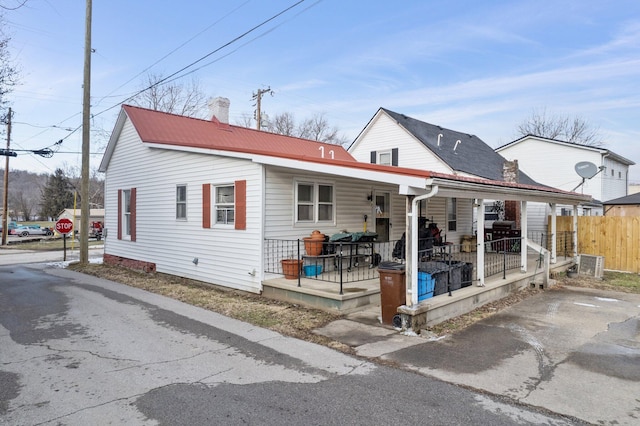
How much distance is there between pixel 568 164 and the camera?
21750 millimetres

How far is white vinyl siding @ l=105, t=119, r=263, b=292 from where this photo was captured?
28.1 feet

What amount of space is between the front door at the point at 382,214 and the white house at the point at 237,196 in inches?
Answer: 1.2

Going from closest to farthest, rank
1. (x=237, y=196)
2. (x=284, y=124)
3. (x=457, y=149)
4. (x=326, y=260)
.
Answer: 1. (x=237, y=196)
2. (x=326, y=260)
3. (x=457, y=149)
4. (x=284, y=124)

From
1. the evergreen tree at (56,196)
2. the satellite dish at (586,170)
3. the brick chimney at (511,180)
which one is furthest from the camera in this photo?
the evergreen tree at (56,196)

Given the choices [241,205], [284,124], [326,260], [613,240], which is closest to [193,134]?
[241,205]

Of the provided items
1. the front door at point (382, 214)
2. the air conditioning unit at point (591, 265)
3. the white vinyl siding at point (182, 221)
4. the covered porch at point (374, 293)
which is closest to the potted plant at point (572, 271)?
the air conditioning unit at point (591, 265)

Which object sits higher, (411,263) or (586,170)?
(586,170)

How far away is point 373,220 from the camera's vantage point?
35.9 ft

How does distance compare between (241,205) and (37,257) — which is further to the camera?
(37,257)

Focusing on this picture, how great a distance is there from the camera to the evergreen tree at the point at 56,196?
59.9 meters

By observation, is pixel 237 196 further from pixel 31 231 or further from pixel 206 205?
pixel 31 231

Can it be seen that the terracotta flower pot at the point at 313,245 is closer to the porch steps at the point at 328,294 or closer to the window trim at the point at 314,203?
the window trim at the point at 314,203

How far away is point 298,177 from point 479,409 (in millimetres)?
6353

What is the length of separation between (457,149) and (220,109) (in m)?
11.0
